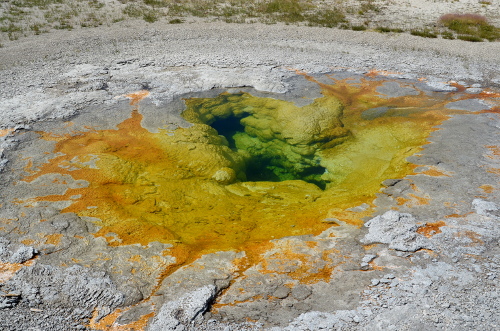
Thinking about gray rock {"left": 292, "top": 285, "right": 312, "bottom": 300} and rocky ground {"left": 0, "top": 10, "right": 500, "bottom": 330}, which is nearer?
rocky ground {"left": 0, "top": 10, "right": 500, "bottom": 330}

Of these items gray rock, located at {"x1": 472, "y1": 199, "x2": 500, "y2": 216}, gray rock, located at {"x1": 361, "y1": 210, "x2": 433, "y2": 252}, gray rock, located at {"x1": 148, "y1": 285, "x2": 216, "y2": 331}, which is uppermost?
gray rock, located at {"x1": 472, "y1": 199, "x2": 500, "y2": 216}

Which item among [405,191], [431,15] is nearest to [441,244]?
[405,191]

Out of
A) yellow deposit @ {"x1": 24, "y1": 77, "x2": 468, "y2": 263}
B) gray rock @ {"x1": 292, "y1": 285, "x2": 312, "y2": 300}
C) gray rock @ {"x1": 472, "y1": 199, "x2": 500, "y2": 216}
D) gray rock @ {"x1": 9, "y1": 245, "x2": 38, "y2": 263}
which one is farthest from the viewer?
yellow deposit @ {"x1": 24, "y1": 77, "x2": 468, "y2": 263}

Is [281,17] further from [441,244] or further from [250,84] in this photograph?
[441,244]

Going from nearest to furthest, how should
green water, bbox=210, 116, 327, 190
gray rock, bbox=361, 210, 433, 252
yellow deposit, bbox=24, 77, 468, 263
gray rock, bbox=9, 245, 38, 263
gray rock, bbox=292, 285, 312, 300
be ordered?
gray rock, bbox=292, 285, 312, 300 < gray rock, bbox=9, 245, 38, 263 < gray rock, bbox=361, 210, 433, 252 < yellow deposit, bbox=24, 77, 468, 263 < green water, bbox=210, 116, 327, 190

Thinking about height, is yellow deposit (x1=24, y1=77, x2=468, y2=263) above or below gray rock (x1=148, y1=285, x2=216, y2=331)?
above

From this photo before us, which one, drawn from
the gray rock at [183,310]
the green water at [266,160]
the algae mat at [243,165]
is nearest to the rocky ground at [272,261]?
the gray rock at [183,310]

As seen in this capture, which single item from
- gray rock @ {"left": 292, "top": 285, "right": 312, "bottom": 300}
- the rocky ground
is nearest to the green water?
the rocky ground

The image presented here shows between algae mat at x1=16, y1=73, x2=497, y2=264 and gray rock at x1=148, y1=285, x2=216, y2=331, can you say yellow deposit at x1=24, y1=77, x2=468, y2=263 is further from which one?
Answer: gray rock at x1=148, y1=285, x2=216, y2=331
